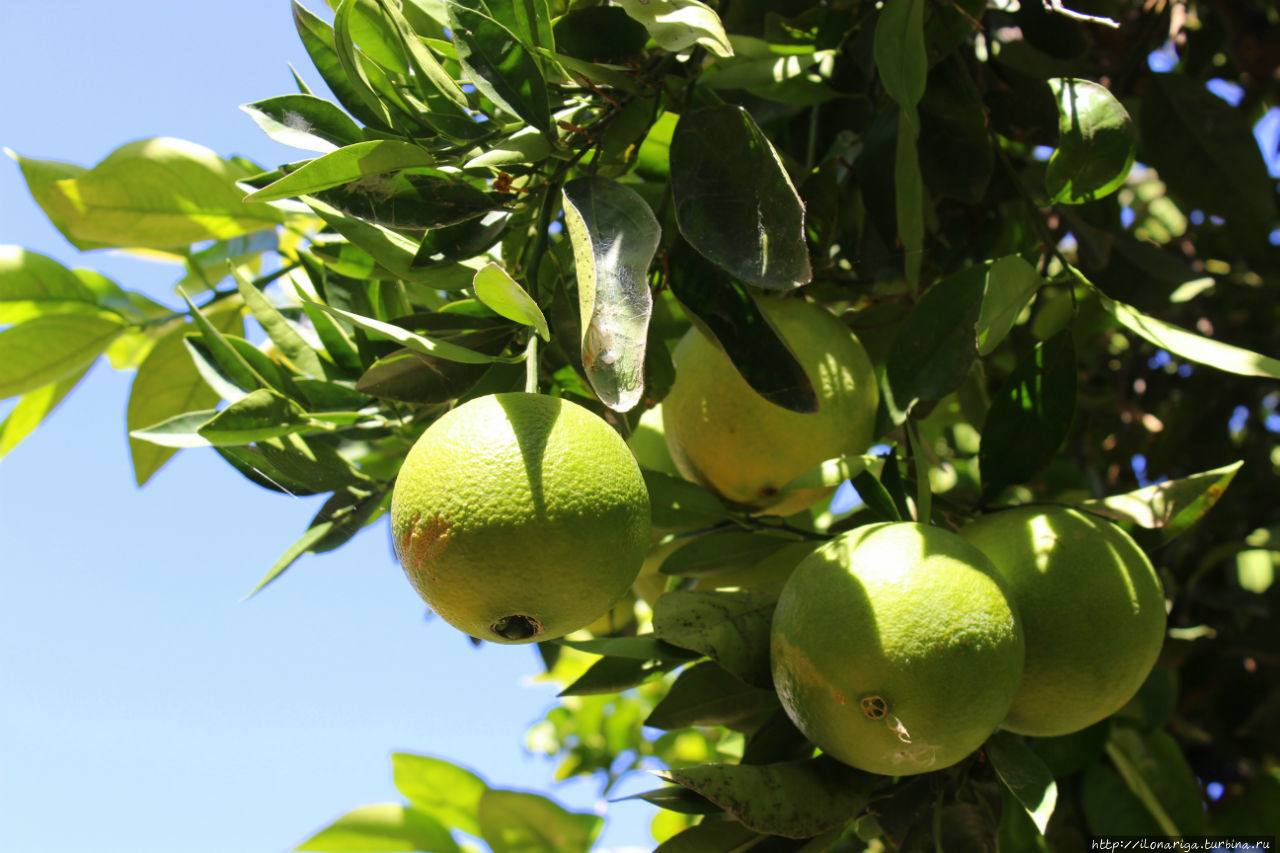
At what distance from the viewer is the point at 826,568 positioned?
3.01 feet

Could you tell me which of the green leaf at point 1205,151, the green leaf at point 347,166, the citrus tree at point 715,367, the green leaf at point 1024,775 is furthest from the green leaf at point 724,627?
the green leaf at point 1205,151

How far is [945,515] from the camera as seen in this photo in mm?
1162

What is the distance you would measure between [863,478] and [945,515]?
0.19 m

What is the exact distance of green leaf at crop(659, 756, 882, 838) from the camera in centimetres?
89

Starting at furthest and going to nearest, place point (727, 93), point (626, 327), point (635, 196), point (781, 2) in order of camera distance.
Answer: point (781, 2) → point (727, 93) → point (635, 196) → point (626, 327)

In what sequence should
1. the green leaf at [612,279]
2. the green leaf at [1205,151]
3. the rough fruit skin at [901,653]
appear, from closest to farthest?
the green leaf at [612,279] < the rough fruit skin at [901,653] < the green leaf at [1205,151]

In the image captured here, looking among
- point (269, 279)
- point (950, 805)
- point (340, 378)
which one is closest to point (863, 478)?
point (950, 805)

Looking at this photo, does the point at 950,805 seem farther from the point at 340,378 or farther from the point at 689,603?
the point at 340,378

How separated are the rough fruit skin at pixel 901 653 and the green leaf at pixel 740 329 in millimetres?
164

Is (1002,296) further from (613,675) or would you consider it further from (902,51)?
(613,675)

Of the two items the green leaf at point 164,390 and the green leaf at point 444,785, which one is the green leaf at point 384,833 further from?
the green leaf at point 164,390

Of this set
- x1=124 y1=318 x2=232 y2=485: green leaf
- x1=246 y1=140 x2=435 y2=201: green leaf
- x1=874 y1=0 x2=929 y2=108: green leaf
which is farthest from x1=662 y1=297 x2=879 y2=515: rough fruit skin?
x1=124 y1=318 x2=232 y2=485: green leaf

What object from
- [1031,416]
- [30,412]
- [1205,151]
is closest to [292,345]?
[30,412]

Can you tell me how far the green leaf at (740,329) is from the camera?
94cm
